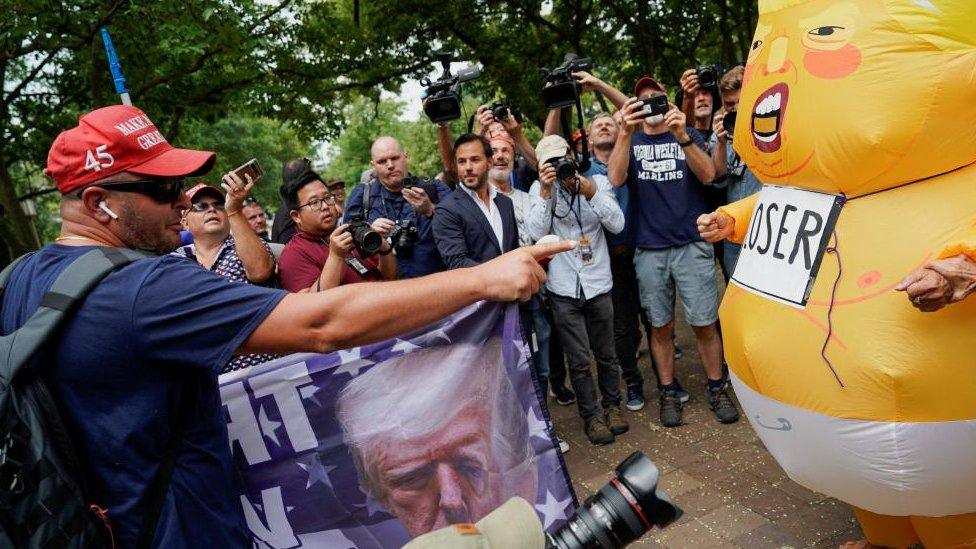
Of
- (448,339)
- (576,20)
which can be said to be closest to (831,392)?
(448,339)

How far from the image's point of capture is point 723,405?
4391 mm

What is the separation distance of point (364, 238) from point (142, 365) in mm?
1691

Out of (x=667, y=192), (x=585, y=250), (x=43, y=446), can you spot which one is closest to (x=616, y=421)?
(x=585, y=250)

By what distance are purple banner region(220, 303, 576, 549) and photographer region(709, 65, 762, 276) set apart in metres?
2.36

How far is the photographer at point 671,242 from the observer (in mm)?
4375

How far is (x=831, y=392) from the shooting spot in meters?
2.28

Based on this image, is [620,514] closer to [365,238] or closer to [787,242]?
[787,242]

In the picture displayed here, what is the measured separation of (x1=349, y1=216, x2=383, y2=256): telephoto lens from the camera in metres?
3.32

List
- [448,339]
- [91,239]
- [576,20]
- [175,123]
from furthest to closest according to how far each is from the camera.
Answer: [576,20], [175,123], [448,339], [91,239]

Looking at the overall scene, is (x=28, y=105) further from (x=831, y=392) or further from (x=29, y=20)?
(x=831, y=392)

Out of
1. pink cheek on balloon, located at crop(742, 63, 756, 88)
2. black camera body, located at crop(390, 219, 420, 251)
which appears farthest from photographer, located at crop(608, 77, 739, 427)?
pink cheek on balloon, located at crop(742, 63, 756, 88)

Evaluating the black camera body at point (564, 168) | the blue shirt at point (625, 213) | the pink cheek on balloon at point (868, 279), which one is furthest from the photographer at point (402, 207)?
the pink cheek on balloon at point (868, 279)

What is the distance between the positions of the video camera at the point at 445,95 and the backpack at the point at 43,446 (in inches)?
120

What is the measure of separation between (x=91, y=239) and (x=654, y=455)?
3.27 metres
